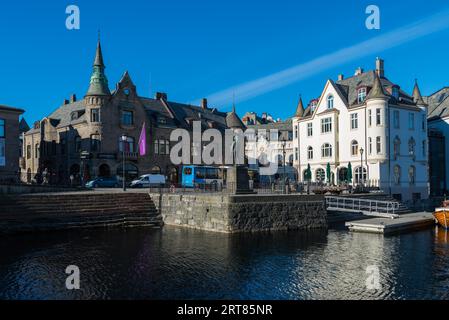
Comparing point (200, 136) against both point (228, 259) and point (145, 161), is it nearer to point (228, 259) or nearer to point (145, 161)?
point (145, 161)

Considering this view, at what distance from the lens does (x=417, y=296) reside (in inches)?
519

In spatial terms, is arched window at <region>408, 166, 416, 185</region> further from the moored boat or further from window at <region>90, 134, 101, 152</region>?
window at <region>90, 134, 101, 152</region>

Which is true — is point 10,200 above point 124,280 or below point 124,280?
above

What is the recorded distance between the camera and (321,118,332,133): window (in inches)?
2040

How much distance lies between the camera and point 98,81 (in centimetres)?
5003

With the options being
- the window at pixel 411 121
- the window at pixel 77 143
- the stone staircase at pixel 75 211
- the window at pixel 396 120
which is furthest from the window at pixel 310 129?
the window at pixel 77 143

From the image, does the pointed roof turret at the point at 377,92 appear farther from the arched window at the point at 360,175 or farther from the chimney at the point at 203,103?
the chimney at the point at 203,103

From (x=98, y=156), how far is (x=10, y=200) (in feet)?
74.5

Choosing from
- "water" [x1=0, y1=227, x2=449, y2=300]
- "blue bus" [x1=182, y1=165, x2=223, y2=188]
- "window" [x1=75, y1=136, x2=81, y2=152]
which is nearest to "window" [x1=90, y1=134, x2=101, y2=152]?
"window" [x1=75, y1=136, x2=81, y2=152]

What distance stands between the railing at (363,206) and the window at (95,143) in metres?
29.9

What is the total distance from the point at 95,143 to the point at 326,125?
30.7 metres

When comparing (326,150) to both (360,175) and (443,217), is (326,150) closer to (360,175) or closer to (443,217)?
(360,175)

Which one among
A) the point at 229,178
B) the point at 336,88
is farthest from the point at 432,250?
the point at 336,88

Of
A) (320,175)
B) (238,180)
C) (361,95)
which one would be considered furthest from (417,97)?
(238,180)
